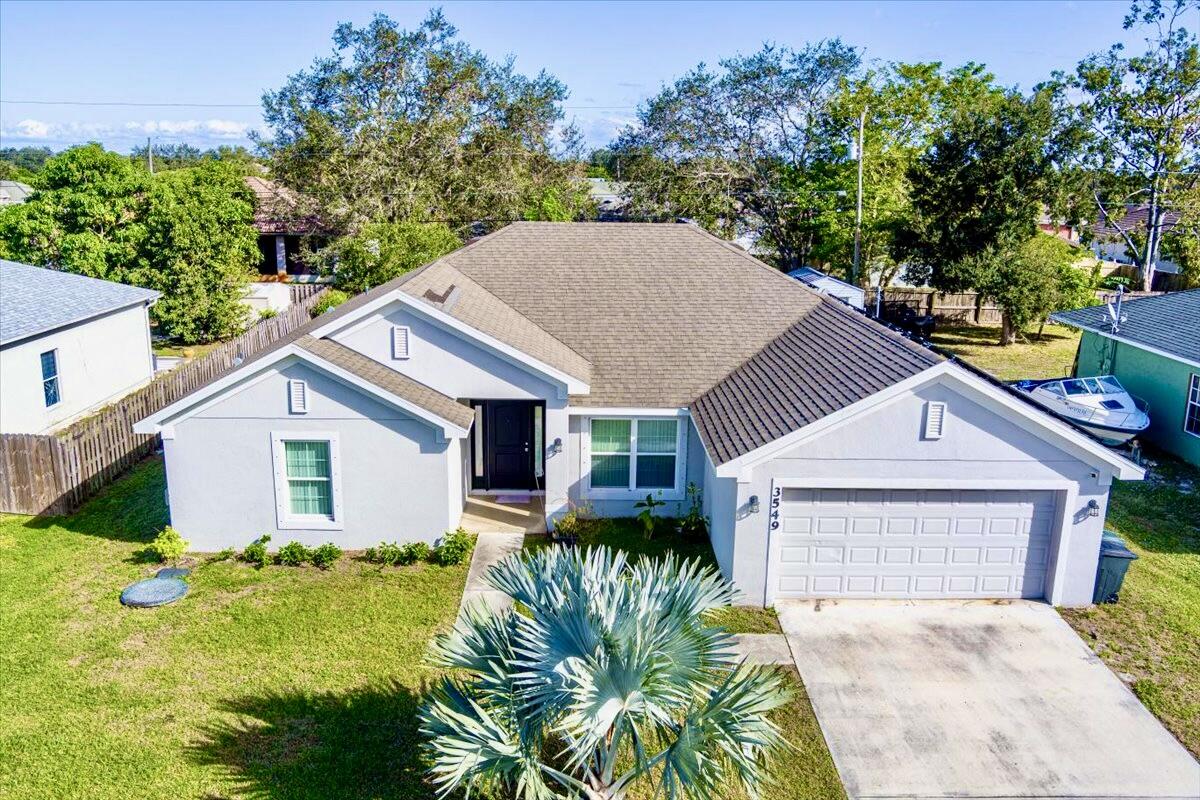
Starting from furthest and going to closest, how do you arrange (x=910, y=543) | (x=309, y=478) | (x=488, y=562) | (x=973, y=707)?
(x=309, y=478), (x=488, y=562), (x=910, y=543), (x=973, y=707)

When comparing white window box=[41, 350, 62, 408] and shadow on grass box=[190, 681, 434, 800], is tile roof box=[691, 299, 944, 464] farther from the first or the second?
white window box=[41, 350, 62, 408]

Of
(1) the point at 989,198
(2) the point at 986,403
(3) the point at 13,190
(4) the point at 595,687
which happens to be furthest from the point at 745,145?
(3) the point at 13,190

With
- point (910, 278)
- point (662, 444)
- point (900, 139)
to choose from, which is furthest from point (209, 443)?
point (900, 139)

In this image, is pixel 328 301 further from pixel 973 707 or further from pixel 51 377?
pixel 973 707

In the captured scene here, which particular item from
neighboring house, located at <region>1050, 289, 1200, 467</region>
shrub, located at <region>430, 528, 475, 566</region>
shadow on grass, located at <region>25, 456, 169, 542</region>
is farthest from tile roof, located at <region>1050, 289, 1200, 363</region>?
shadow on grass, located at <region>25, 456, 169, 542</region>

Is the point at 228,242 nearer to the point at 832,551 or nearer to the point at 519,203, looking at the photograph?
the point at 519,203
